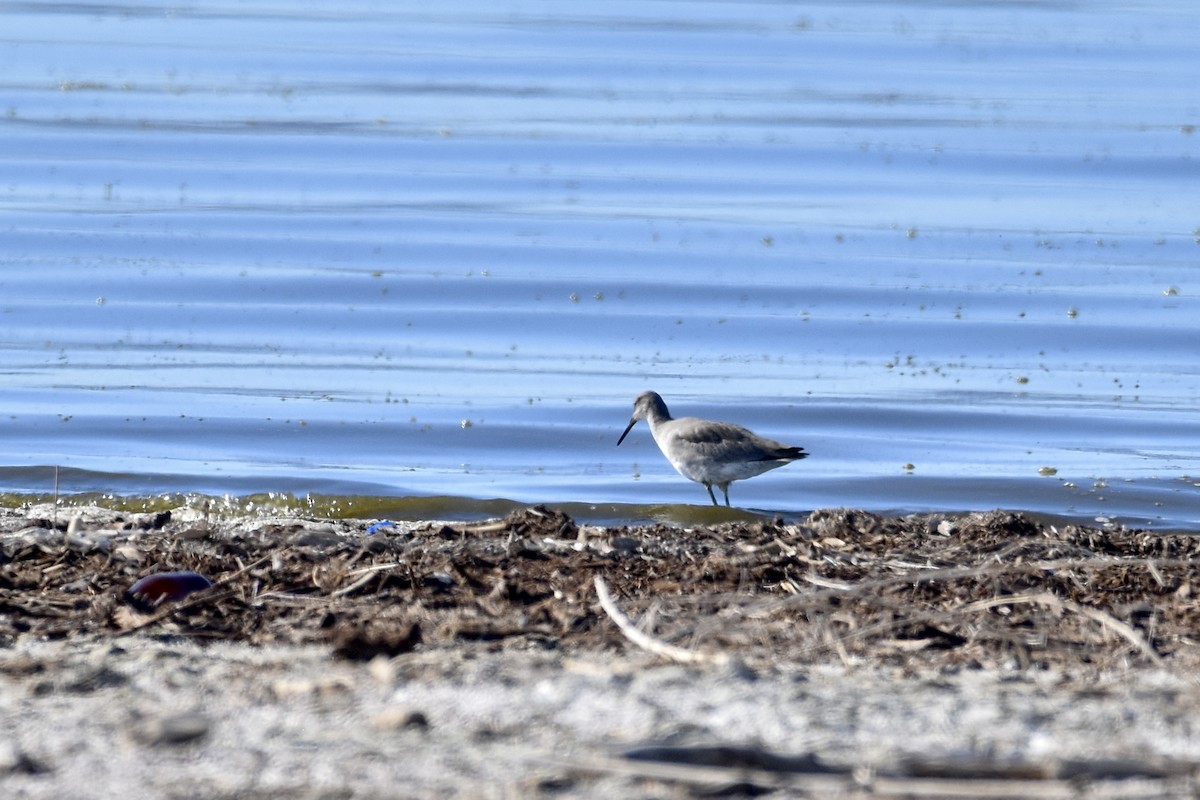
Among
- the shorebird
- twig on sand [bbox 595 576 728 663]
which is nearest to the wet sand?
twig on sand [bbox 595 576 728 663]

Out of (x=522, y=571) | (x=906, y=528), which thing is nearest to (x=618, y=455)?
(x=906, y=528)

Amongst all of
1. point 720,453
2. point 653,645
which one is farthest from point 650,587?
point 720,453

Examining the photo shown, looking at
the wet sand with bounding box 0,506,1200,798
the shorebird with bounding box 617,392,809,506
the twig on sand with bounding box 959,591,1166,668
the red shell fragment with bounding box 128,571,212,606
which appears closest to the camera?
the wet sand with bounding box 0,506,1200,798

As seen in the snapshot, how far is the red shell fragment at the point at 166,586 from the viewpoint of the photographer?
19.4 ft

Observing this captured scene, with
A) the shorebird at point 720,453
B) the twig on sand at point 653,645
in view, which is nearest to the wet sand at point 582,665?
the twig on sand at point 653,645

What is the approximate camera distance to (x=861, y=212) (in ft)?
62.1

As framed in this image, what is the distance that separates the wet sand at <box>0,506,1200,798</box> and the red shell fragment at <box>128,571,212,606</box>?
68 mm

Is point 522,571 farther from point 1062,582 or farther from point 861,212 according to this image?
point 861,212

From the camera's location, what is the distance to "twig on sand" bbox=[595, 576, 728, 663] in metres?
4.68

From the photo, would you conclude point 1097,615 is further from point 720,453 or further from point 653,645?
point 720,453

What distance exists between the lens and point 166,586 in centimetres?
596

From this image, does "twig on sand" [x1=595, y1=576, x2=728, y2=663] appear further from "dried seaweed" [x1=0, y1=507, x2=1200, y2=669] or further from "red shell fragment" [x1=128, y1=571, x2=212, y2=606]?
"red shell fragment" [x1=128, y1=571, x2=212, y2=606]

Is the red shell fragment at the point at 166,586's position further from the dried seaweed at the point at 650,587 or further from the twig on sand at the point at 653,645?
the twig on sand at the point at 653,645

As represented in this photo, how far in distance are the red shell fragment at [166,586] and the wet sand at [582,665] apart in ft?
0.22
